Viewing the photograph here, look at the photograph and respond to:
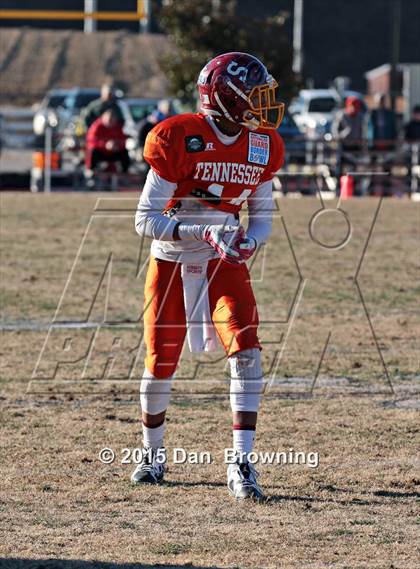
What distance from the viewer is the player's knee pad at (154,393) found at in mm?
6117

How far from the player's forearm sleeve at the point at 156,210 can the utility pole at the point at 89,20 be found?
52.9 meters

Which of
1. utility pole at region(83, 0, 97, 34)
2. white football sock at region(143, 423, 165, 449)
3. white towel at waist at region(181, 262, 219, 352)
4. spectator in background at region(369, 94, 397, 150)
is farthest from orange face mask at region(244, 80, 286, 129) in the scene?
utility pole at region(83, 0, 97, 34)

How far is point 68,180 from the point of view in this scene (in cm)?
2238

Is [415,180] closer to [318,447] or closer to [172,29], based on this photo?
[172,29]

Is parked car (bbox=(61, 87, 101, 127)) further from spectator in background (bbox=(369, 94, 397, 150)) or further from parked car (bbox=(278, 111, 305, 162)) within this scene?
spectator in background (bbox=(369, 94, 397, 150))

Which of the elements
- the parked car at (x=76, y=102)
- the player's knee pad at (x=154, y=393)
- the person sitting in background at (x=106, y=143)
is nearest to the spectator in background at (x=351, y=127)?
the person sitting in background at (x=106, y=143)

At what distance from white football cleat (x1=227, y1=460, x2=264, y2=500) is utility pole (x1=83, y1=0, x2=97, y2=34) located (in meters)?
53.3

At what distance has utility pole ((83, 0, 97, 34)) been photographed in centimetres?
5794

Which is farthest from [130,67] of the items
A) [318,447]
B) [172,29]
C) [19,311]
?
[318,447]

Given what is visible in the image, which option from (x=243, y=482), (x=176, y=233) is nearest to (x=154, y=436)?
(x=243, y=482)

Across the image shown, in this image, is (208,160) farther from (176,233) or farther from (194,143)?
(176,233)

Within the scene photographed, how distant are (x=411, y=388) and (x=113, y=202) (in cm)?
1100

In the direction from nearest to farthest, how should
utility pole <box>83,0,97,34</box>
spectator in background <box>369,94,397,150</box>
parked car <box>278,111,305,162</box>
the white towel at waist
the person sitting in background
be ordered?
the white towel at waist
the person sitting in background
parked car <box>278,111,305,162</box>
spectator in background <box>369,94,397,150</box>
utility pole <box>83,0,97,34</box>

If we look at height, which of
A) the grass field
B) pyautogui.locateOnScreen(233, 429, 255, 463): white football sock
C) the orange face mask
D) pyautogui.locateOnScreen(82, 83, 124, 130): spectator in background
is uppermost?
the orange face mask
